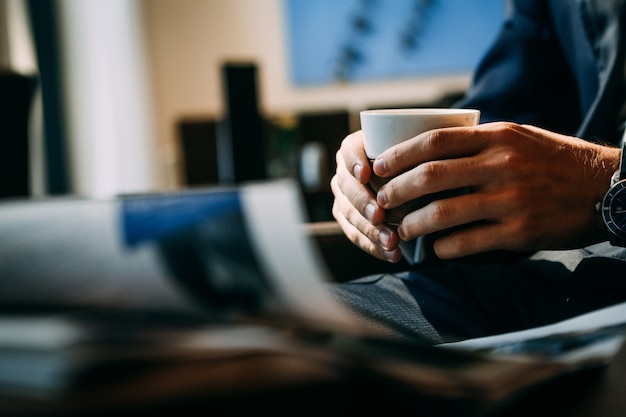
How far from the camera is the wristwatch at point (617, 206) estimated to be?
38 centimetres

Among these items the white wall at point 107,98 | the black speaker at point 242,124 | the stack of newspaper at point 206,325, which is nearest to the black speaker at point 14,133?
the black speaker at point 242,124

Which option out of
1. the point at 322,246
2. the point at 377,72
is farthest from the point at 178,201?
the point at 377,72

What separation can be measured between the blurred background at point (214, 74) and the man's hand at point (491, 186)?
1.28m

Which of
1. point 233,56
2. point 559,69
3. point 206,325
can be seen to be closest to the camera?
point 206,325

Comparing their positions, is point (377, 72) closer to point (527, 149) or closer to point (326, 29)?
point (326, 29)

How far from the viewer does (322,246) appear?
52cm

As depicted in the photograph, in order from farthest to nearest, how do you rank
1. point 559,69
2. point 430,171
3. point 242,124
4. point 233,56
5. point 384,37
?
point 233,56
point 384,37
point 242,124
point 559,69
point 430,171

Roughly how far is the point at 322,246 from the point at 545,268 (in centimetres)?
19

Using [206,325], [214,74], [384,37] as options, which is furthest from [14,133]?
[384,37]

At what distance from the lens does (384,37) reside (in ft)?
9.97

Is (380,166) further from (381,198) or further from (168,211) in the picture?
(168,211)

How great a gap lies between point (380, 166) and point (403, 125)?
1.2 inches

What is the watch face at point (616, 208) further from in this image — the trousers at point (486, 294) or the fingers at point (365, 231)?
the fingers at point (365, 231)

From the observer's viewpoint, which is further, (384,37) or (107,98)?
(384,37)
